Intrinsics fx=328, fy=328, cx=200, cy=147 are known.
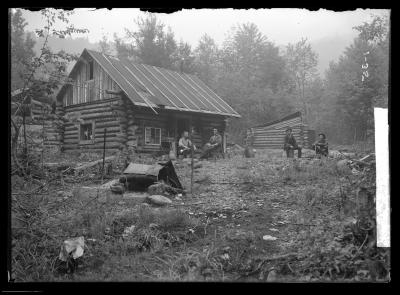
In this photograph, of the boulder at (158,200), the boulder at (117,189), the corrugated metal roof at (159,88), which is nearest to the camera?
the boulder at (158,200)

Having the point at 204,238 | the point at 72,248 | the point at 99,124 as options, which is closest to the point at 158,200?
the point at 204,238

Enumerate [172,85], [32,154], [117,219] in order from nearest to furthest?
1. [117,219]
2. [32,154]
3. [172,85]

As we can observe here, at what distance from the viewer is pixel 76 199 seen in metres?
5.55

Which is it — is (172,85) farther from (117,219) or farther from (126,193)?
(117,219)

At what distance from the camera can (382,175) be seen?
11.6 ft

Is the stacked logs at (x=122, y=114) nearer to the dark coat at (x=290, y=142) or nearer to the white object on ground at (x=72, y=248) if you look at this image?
the dark coat at (x=290, y=142)

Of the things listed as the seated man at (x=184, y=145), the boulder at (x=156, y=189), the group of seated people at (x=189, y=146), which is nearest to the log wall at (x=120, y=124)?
the group of seated people at (x=189, y=146)

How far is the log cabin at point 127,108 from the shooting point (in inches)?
563

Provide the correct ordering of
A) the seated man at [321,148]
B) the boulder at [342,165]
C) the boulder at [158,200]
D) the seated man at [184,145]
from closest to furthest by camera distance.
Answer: the boulder at [158,200]
the boulder at [342,165]
the seated man at [321,148]
the seated man at [184,145]

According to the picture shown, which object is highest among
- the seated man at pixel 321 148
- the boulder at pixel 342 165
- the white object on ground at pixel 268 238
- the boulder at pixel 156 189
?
the seated man at pixel 321 148
